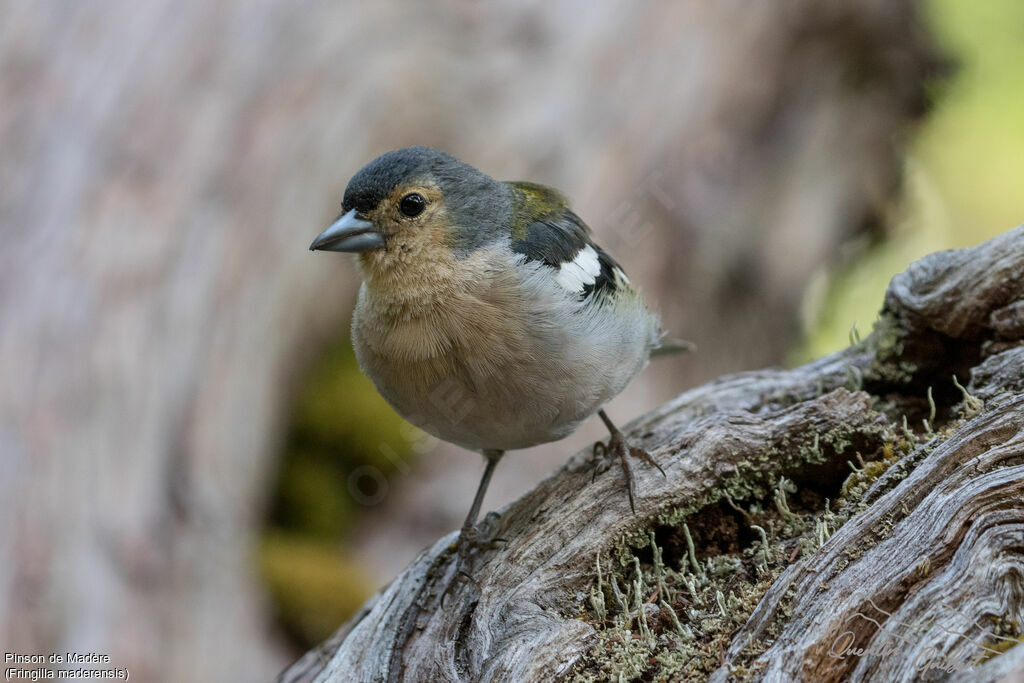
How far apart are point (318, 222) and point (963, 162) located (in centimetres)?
494

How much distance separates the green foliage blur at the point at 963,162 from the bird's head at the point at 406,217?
11.1 feet

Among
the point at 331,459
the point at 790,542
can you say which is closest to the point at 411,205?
the point at 790,542

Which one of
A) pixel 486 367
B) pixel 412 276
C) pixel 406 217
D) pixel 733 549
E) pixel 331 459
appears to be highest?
pixel 406 217

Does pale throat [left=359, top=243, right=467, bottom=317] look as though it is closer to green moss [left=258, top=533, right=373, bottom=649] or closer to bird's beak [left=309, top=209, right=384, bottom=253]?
bird's beak [left=309, top=209, right=384, bottom=253]

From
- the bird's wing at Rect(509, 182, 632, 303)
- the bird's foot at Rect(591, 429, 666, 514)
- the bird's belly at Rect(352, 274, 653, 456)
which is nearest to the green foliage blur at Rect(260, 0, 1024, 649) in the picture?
the bird's wing at Rect(509, 182, 632, 303)

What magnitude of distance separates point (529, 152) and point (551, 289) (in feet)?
10.9

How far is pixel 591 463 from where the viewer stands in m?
3.84

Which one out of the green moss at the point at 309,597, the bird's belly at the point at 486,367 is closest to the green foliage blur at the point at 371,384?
the green moss at the point at 309,597

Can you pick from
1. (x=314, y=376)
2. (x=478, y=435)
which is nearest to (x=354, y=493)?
(x=314, y=376)

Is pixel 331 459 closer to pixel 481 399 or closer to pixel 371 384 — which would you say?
pixel 371 384

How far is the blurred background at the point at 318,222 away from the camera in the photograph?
4.91m

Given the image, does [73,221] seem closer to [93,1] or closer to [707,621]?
[93,1]

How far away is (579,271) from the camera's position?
→ 3.83 m

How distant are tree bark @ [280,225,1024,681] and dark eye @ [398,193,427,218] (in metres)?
1.28
